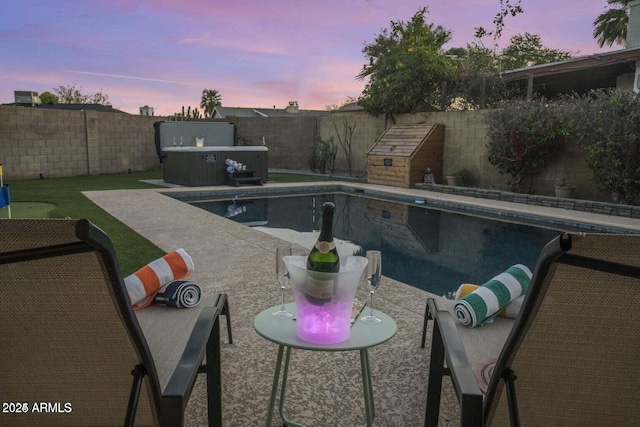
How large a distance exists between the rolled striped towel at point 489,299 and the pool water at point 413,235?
2275mm

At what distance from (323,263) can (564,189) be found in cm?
853

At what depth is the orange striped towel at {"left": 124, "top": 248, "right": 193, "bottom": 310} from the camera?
2320mm

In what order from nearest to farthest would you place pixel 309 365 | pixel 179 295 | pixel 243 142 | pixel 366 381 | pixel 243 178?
pixel 366 381 → pixel 179 295 → pixel 309 365 → pixel 243 178 → pixel 243 142

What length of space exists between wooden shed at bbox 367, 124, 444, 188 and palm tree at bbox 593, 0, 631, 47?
19935mm

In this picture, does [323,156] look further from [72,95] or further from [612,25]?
[72,95]

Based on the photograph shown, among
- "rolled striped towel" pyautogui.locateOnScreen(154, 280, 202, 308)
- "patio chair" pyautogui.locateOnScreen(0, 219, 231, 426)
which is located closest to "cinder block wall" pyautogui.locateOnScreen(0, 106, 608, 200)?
"rolled striped towel" pyautogui.locateOnScreen(154, 280, 202, 308)

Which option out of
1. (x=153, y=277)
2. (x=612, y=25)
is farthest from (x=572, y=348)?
(x=612, y=25)

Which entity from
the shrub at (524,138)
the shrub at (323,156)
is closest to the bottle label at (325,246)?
the shrub at (524,138)

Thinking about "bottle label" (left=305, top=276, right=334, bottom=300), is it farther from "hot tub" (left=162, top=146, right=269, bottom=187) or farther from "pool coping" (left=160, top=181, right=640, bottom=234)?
"hot tub" (left=162, top=146, right=269, bottom=187)

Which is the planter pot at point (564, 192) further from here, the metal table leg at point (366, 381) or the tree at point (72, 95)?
the tree at point (72, 95)

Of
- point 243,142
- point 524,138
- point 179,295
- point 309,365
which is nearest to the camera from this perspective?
point 179,295

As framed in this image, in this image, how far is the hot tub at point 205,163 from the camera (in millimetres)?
10906

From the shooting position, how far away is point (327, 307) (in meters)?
1.55

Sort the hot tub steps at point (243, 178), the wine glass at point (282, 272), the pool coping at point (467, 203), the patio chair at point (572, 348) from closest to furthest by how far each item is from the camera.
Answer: the patio chair at point (572, 348), the wine glass at point (282, 272), the pool coping at point (467, 203), the hot tub steps at point (243, 178)
